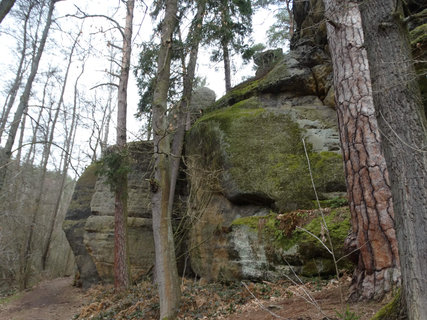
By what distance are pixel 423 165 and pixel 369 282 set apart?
1.80 meters

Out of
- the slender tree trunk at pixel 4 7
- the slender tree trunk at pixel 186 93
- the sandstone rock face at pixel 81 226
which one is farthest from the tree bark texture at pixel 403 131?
the sandstone rock face at pixel 81 226

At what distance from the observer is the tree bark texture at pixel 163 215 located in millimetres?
5891

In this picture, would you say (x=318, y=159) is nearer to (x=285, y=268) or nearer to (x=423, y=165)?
(x=285, y=268)

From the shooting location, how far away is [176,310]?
231 inches

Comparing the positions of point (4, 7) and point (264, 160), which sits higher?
point (4, 7)

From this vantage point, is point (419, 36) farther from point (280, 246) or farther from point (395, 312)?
point (395, 312)

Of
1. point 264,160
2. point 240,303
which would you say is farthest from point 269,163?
point 240,303

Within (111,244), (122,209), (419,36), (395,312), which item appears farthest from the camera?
(111,244)

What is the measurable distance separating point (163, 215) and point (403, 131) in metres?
4.66

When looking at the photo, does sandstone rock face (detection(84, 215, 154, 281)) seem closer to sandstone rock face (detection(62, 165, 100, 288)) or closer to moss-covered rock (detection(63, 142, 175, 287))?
moss-covered rock (detection(63, 142, 175, 287))

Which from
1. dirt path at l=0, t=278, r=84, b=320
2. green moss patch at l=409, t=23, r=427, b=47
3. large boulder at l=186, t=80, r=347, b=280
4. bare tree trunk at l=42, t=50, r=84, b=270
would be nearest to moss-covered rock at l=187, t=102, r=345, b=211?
large boulder at l=186, t=80, r=347, b=280

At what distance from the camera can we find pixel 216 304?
5910 millimetres

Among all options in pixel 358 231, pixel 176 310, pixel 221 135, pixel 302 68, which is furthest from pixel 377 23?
pixel 302 68

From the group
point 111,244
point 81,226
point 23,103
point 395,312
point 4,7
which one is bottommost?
point 111,244
